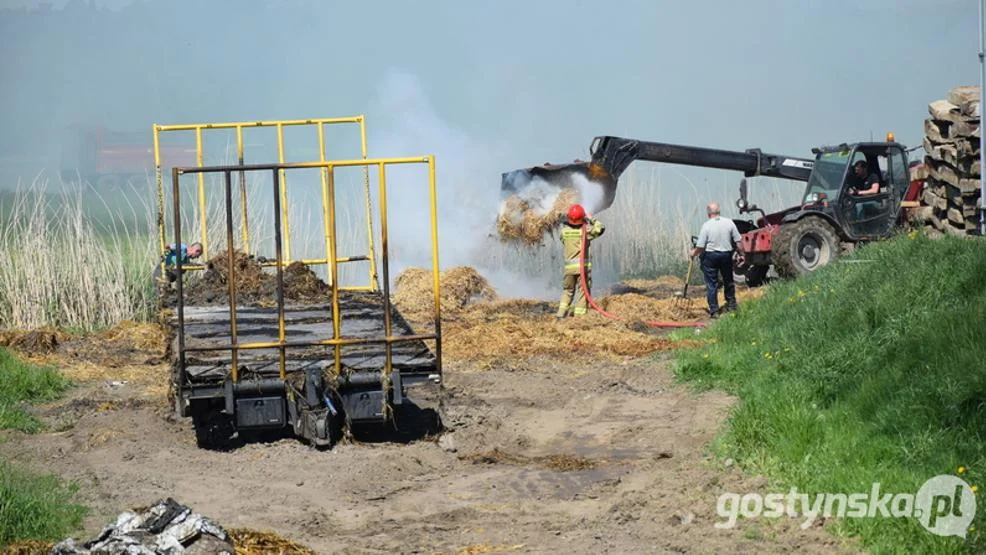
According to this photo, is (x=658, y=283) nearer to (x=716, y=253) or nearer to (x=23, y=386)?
(x=716, y=253)

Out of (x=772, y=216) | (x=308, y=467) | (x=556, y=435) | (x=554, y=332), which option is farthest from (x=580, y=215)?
(x=308, y=467)

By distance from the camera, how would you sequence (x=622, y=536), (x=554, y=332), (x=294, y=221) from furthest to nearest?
(x=294, y=221) < (x=554, y=332) < (x=622, y=536)

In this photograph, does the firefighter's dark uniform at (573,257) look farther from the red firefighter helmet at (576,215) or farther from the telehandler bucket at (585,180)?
the telehandler bucket at (585,180)

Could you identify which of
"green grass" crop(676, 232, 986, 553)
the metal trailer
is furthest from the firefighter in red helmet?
the metal trailer

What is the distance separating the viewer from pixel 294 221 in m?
23.2

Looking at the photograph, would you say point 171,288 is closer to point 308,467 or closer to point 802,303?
point 308,467

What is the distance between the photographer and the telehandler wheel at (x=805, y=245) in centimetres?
1980

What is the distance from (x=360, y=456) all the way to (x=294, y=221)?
13822 millimetres

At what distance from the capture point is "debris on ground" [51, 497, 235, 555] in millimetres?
6535

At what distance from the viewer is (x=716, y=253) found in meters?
17.2

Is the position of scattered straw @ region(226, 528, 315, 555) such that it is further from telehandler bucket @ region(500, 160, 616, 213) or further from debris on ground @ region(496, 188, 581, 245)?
telehandler bucket @ region(500, 160, 616, 213)

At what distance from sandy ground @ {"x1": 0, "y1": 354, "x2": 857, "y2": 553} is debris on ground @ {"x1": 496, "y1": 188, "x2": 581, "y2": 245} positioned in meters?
7.54

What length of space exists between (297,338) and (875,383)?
549cm

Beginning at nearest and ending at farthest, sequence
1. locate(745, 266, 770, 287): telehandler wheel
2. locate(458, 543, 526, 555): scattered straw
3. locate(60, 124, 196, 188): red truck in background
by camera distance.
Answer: locate(458, 543, 526, 555): scattered straw < locate(745, 266, 770, 287): telehandler wheel < locate(60, 124, 196, 188): red truck in background
